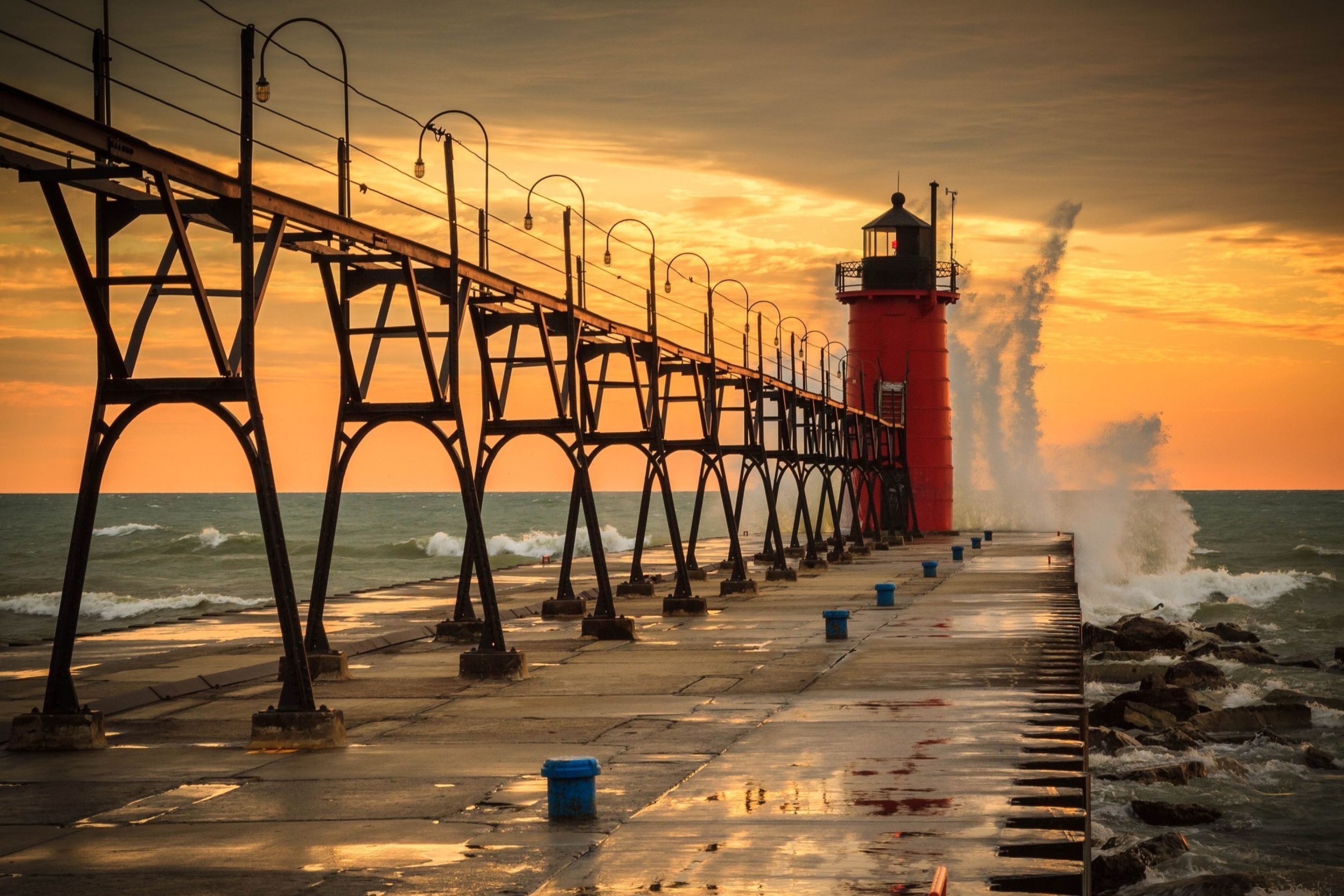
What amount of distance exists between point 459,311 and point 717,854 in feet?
33.8

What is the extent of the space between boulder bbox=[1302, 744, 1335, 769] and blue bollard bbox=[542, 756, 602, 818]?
16428mm

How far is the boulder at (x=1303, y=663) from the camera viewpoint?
35469 millimetres

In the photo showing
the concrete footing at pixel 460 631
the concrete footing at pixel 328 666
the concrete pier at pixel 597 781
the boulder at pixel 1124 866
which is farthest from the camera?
the concrete footing at pixel 460 631

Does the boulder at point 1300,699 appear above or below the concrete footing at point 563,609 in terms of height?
below

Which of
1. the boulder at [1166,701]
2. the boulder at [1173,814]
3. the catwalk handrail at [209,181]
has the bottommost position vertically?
the boulder at [1173,814]

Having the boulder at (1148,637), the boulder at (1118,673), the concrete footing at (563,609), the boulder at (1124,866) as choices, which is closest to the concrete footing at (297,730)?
the boulder at (1124,866)

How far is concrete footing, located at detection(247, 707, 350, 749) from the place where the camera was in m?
12.0

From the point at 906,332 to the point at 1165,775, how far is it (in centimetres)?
3870

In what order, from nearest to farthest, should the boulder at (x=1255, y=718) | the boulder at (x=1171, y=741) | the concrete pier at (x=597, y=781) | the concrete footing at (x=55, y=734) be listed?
1. the concrete pier at (x=597, y=781)
2. the concrete footing at (x=55, y=734)
3. the boulder at (x=1171, y=741)
4. the boulder at (x=1255, y=718)

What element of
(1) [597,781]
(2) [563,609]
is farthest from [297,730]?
→ (2) [563,609]

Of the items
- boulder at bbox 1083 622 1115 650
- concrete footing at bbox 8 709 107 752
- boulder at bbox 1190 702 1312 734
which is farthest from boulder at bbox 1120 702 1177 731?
concrete footing at bbox 8 709 107 752

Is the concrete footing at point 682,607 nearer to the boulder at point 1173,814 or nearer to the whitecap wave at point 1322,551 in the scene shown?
the boulder at point 1173,814

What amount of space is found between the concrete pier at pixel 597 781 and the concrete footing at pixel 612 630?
84cm

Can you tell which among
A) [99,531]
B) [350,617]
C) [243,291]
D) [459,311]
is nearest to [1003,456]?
[350,617]
